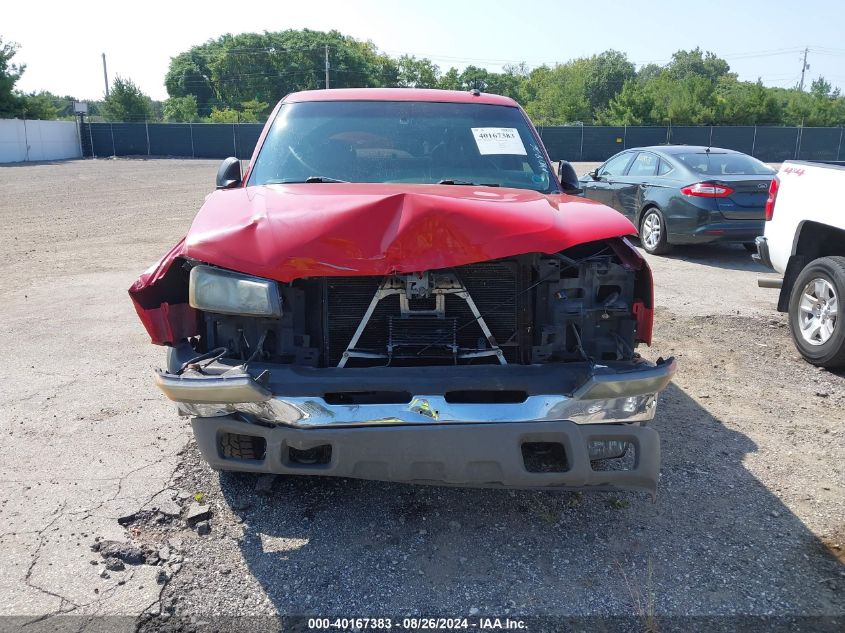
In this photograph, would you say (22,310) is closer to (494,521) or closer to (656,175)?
(494,521)

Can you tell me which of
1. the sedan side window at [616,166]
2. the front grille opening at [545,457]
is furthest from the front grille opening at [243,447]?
the sedan side window at [616,166]

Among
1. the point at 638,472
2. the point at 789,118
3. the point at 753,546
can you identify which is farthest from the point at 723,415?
the point at 789,118

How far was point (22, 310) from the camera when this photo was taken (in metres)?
6.84

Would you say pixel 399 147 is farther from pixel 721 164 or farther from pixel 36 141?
pixel 36 141

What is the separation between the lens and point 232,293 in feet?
9.21

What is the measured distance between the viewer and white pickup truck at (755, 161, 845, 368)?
508 cm

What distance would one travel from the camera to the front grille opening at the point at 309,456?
112 inches

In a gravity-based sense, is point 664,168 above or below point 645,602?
above

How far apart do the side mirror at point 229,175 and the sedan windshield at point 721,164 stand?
7.29m

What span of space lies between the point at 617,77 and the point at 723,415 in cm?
7630

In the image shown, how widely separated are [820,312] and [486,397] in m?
3.69

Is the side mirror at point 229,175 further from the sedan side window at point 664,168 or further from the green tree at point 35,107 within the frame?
the green tree at point 35,107

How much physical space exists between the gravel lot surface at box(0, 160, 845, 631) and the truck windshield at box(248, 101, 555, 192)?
1.70 m

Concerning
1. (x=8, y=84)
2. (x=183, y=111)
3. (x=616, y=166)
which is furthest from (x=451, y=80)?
(x=616, y=166)
